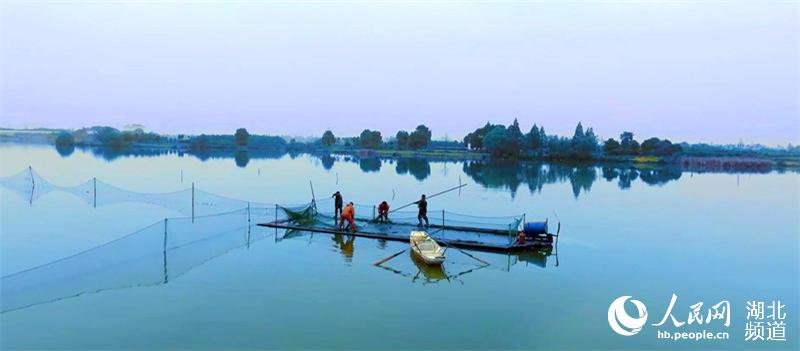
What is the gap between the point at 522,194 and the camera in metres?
33.7

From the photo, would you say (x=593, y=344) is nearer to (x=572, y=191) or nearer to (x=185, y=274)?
(x=185, y=274)

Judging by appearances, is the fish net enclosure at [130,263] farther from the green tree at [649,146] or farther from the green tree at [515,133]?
the green tree at [649,146]

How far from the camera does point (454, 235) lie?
17375 millimetres

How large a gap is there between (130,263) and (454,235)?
351 inches

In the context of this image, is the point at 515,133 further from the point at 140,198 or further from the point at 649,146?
the point at 140,198

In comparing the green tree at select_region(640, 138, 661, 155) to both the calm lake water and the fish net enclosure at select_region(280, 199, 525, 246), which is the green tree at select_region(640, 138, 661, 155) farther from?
the fish net enclosure at select_region(280, 199, 525, 246)

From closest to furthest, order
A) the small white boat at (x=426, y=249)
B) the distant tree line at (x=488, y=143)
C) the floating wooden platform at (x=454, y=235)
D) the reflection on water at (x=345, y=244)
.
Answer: the small white boat at (x=426, y=249), the reflection on water at (x=345, y=244), the floating wooden platform at (x=454, y=235), the distant tree line at (x=488, y=143)

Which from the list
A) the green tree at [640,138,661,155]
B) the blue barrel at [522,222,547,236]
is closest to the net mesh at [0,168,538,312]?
the blue barrel at [522,222,547,236]

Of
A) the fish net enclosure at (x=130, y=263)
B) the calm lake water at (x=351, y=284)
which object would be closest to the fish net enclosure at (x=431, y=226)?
the calm lake water at (x=351, y=284)

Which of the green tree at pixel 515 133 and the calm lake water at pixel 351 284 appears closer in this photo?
the calm lake water at pixel 351 284

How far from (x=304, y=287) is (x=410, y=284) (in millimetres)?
2250

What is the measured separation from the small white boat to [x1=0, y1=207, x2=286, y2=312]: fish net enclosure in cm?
499

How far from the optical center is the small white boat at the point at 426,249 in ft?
44.4

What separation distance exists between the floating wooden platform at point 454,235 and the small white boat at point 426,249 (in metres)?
1.26
